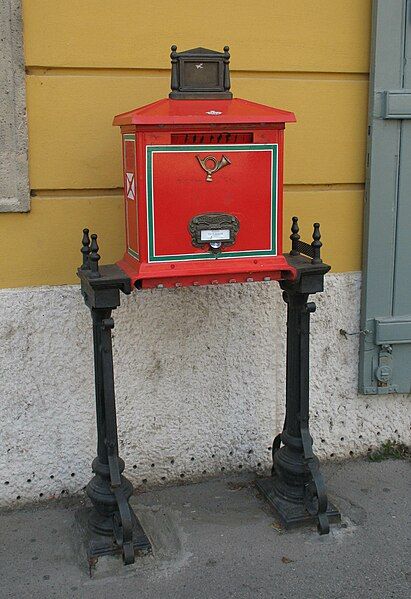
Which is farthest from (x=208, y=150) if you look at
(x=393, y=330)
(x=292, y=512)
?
(x=292, y=512)

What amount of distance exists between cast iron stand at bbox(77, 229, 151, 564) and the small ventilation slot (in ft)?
1.75

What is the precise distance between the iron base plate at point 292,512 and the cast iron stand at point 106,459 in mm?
647

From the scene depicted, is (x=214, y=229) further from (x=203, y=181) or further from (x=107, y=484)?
(x=107, y=484)

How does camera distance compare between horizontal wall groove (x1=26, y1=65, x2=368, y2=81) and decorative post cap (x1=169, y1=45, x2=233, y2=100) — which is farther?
horizontal wall groove (x1=26, y1=65, x2=368, y2=81)

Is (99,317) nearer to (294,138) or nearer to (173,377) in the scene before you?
(173,377)

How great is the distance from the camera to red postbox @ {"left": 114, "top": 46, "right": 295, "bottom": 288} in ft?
8.81

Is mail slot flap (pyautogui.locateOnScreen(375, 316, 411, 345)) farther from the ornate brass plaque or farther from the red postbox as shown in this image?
the ornate brass plaque

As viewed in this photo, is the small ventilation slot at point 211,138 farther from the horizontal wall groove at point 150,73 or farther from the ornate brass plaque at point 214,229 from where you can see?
the horizontal wall groove at point 150,73

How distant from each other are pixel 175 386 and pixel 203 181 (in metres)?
1.26

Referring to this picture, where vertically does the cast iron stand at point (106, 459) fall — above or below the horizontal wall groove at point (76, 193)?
below

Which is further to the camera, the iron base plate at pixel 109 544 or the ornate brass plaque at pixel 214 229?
the iron base plate at pixel 109 544

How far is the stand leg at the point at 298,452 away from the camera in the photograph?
321cm

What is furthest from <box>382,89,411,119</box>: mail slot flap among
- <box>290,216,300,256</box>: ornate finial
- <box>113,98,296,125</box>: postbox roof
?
<box>113,98,296,125</box>: postbox roof

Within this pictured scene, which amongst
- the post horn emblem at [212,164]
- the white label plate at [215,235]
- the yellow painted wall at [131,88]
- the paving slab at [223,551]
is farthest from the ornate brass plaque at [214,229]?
the paving slab at [223,551]
